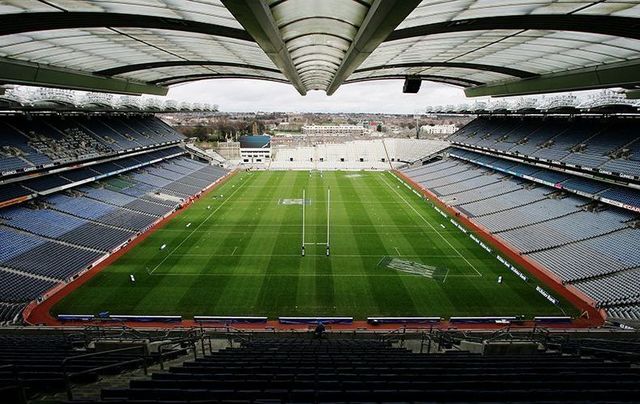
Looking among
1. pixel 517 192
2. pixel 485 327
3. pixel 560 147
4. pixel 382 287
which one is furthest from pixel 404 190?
pixel 485 327

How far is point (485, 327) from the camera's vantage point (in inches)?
856

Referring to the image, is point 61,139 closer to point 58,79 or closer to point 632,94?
point 58,79

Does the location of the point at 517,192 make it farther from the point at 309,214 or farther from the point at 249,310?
the point at 249,310

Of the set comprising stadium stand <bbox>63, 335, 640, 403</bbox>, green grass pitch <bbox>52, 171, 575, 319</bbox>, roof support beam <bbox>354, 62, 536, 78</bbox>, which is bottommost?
green grass pitch <bbox>52, 171, 575, 319</bbox>

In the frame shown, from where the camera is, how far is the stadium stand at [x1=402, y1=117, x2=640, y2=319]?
25969 millimetres

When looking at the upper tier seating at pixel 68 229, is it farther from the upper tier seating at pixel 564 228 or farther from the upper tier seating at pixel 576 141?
the upper tier seating at pixel 576 141

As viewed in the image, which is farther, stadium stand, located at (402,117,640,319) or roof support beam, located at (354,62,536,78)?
roof support beam, located at (354,62,536,78)

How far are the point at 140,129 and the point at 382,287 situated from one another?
53939 millimetres

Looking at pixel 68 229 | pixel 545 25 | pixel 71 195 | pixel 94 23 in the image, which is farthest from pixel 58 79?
pixel 545 25

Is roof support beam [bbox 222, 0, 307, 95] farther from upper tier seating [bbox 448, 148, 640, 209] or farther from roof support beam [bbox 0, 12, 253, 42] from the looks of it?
upper tier seating [bbox 448, 148, 640, 209]

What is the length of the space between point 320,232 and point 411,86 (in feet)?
52.1

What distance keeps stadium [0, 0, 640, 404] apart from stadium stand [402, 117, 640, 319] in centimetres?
25

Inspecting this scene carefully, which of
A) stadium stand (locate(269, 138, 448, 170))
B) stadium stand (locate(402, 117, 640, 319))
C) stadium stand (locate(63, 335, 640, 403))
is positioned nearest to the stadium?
stadium stand (locate(63, 335, 640, 403))

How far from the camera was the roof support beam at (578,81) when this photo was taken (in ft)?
63.9
